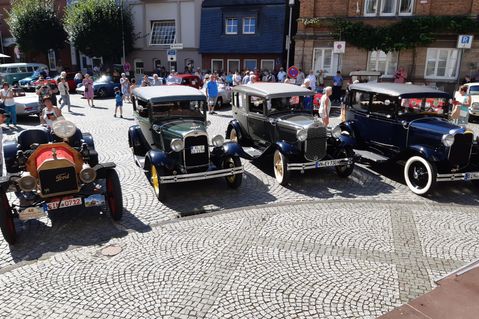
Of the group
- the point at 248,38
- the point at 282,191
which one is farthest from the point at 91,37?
the point at 282,191

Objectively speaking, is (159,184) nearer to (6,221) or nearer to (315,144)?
(6,221)

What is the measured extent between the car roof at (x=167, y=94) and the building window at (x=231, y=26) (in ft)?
65.0

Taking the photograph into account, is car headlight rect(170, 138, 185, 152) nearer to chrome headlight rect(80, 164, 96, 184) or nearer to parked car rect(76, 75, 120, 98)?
chrome headlight rect(80, 164, 96, 184)

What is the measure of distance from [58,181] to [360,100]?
7.00 m

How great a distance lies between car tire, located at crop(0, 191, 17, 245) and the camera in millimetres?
5402

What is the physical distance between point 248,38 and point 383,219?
73.1ft

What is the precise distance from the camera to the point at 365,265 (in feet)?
16.8

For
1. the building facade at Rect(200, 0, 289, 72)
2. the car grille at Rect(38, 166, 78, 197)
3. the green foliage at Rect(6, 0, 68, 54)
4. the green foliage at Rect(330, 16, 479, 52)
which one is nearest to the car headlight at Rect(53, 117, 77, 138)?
the car grille at Rect(38, 166, 78, 197)

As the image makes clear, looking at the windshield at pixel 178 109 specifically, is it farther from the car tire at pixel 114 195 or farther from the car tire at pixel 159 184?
the car tire at pixel 114 195

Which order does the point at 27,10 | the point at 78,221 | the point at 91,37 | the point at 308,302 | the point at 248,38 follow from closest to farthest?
the point at 308,302
the point at 78,221
the point at 248,38
the point at 91,37
the point at 27,10

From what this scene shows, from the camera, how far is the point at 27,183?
18.5 feet

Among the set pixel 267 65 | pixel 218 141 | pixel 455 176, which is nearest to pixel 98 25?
pixel 267 65

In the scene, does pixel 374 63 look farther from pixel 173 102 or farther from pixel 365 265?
pixel 365 265

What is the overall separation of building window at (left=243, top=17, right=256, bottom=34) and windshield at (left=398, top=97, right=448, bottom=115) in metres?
19.8
